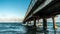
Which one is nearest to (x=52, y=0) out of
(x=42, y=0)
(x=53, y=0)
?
(x=53, y=0)

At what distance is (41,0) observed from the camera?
1552cm

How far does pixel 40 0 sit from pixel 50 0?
10.0 feet

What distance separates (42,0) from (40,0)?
0.39 metres

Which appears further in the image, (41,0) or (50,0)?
(41,0)

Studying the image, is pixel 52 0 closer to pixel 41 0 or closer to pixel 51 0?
pixel 51 0

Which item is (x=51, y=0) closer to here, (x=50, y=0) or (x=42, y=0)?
(x=50, y=0)

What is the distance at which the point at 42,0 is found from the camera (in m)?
15.4

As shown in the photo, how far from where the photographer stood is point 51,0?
12.5 meters

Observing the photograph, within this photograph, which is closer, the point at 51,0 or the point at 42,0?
the point at 51,0

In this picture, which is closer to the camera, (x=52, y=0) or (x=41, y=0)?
(x=52, y=0)

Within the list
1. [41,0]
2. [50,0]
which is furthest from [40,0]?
[50,0]

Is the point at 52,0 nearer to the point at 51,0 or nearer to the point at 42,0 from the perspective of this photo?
the point at 51,0

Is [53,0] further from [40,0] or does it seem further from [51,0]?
[40,0]

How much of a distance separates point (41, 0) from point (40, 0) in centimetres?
23
